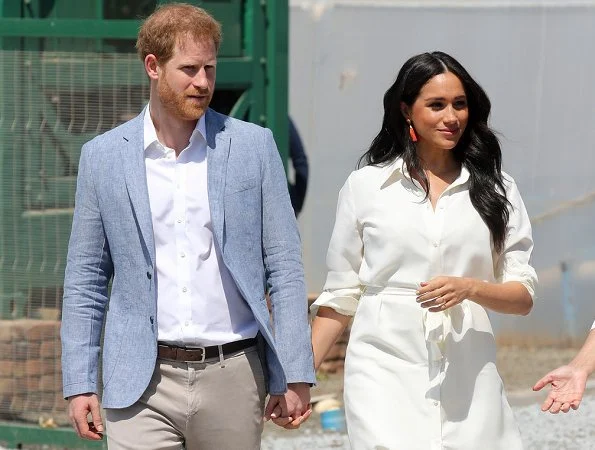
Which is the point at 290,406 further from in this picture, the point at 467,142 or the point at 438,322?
the point at 467,142

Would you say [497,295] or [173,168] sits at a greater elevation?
[173,168]

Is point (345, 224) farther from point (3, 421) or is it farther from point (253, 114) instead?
point (3, 421)

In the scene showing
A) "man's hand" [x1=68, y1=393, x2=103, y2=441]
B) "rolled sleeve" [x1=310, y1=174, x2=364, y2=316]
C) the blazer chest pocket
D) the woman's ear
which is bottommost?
"man's hand" [x1=68, y1=393, x2=103, y2=441]

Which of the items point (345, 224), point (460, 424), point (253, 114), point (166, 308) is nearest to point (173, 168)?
point (166, 308)

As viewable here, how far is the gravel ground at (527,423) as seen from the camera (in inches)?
326

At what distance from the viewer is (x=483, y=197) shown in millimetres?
5043

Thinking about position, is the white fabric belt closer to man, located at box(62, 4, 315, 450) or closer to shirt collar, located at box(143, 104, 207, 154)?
man, located at box(62, 4, 315, 450)

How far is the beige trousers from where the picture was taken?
4.57 meters

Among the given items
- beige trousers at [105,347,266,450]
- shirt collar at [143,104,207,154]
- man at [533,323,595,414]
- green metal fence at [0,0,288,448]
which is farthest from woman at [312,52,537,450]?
green metal fence at [0,0,288,448]

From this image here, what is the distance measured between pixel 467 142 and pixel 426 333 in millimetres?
693

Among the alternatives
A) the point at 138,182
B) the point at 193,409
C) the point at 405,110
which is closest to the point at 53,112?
the point at 405,110

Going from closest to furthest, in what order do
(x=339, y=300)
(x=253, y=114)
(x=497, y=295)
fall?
(x=497, y=295) → (x=339, y=300) → (x=253, y=114)

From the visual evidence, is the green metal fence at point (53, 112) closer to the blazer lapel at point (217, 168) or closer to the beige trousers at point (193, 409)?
the blazer lapel at point (217, 168)

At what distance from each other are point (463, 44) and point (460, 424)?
5968mm
